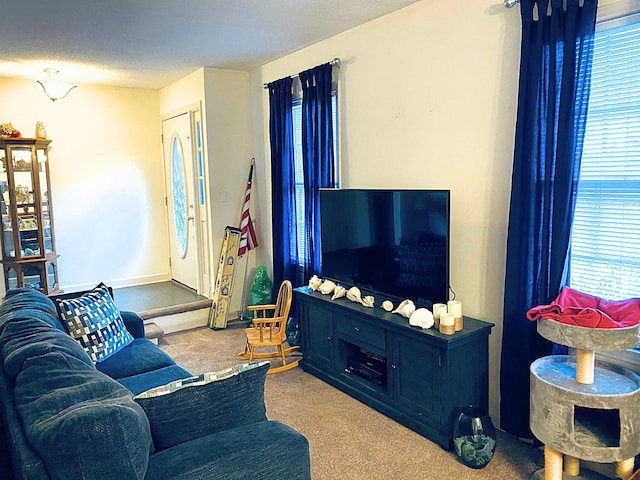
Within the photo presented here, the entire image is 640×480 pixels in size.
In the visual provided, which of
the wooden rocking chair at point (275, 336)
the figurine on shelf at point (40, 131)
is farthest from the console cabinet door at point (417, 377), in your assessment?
the figurine on shelf at point (40, 131)

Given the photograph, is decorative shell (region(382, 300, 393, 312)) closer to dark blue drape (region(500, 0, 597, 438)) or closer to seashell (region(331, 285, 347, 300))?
seashell (region(331, 285, 347, 300))

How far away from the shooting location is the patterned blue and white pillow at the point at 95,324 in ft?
9.50

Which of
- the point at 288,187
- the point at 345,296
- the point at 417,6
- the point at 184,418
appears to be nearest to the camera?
the point at 184,418

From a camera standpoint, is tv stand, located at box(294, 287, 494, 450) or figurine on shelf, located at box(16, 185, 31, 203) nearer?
tv stand, located at box(294, 287, 494, 450)

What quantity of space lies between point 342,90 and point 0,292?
4241 mm

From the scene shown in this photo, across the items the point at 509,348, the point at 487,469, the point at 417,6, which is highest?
the point at 417,6

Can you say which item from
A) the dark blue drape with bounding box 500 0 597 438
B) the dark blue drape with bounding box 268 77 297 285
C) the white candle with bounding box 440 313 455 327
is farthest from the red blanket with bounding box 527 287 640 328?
the dark blue drape with bounding box 268 77 297 285

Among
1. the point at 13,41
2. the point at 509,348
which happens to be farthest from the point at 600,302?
the point at 13,41

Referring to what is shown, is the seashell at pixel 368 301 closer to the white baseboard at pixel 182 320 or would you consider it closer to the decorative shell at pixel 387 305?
the decorative shell at pixel 387 305

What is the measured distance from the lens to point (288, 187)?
15.0 ft

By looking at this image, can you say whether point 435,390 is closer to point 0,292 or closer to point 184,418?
point 184,418

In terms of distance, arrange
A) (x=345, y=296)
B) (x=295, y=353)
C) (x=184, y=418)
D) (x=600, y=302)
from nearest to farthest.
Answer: (x=184, y=418) → (x=600, y=302) → (x=345, y=296) → (x=295, y=353)

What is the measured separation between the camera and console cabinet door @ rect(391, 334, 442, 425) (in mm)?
2748

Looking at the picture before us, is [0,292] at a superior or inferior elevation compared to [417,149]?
inferior
